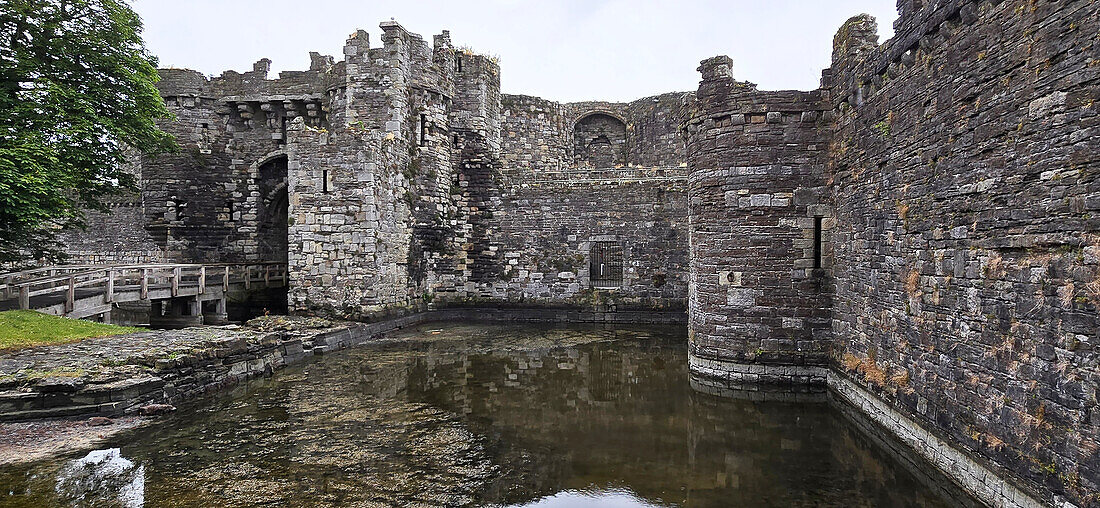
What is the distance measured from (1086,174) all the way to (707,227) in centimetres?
608

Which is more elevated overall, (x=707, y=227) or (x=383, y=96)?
(x=383, y=96)

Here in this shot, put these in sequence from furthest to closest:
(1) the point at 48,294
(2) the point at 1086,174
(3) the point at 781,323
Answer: (1) the point at 48,294
(3) the point at 781,323
(2) the point at 1086,174

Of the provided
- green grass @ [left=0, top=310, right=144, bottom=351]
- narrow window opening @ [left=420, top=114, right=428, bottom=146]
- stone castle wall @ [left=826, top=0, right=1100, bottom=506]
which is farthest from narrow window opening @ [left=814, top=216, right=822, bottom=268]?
green grass @ [left=0, top=310, right=144, bottom=351]

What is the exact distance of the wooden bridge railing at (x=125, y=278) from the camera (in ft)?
38.4

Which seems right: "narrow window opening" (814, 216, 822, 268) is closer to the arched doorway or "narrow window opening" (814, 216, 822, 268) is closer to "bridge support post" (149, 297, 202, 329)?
"bridge support post" (149, 297, 202, 329)

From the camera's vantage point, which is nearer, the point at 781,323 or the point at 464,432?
the point at 464,432

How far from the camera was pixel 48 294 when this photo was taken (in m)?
12.8

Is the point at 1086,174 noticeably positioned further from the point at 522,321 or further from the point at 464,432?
the point at 522,321

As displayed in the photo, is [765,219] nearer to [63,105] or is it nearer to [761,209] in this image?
[761,209]

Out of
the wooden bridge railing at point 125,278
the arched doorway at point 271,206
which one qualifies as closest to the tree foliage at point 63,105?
the wooden bridge railing at point 125,278

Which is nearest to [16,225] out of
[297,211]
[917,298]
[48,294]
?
[48,294]

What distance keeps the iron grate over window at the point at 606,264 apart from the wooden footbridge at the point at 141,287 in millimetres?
9496

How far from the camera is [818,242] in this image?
390 inches

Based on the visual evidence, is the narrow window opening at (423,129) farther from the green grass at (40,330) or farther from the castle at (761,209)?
the green grass at (40,330)
